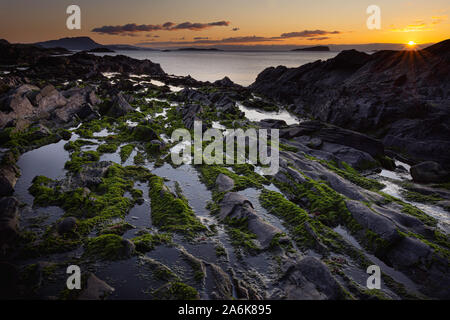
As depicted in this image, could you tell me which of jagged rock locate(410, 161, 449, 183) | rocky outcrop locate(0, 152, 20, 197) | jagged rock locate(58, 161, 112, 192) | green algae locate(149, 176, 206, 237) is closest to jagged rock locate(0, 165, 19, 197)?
rocky outcrop locate(0, 152, 20, 197)

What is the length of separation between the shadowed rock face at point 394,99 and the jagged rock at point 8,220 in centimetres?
3435

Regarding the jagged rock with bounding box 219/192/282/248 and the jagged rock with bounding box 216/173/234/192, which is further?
the jagged rock with bounding box 216/173/234/192

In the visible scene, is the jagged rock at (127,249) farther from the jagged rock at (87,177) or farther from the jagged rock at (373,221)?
the jagged rock at (373,221)

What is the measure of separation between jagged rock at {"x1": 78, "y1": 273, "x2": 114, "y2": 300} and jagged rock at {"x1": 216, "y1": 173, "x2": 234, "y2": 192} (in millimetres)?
9740

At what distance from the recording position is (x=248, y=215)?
47.4 feet

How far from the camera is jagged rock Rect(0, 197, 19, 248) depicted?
11.6 metres

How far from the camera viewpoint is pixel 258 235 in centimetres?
1325

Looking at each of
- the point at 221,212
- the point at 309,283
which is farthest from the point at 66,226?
the point at 309,283

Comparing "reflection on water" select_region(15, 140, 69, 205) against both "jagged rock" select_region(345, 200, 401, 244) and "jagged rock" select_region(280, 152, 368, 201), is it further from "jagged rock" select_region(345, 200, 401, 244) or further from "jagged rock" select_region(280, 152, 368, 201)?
"jagged rock" select_region(345, 200, 401, 244)

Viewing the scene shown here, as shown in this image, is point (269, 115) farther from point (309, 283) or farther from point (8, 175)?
point (309, 283)

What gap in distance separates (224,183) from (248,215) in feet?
15.7
